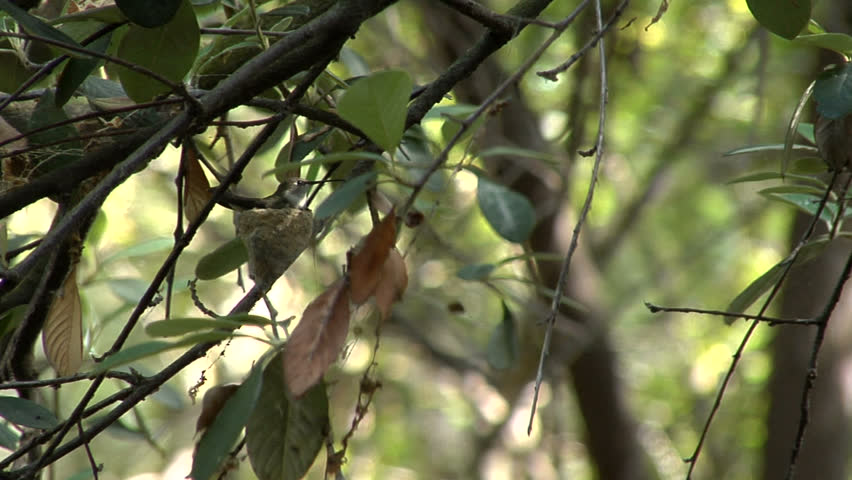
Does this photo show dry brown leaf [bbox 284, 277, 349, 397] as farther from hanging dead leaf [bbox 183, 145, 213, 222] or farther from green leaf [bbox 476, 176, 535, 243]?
green leaf [bbox 476, 176, 535, 243]

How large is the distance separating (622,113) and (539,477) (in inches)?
49.1

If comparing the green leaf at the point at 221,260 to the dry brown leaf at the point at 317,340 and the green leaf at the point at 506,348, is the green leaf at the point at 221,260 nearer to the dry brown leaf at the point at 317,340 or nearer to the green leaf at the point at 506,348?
the dry brown leaf at the point at 317,340

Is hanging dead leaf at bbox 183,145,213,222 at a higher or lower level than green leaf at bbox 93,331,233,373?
higher

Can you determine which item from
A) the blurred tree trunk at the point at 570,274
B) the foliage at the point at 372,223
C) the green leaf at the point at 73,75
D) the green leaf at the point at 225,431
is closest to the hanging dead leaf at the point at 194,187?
the foliage at the point at 372,223

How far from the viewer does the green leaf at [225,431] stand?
0.41 meters

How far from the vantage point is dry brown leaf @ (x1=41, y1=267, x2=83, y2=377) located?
608 millimetres

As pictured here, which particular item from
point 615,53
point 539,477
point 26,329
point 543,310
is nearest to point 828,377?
point 543,310

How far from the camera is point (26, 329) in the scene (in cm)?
67

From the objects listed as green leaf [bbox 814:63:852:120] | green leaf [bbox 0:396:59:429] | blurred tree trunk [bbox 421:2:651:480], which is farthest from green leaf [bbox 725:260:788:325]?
blurred tree trunk [bbox 421:2:651:480]

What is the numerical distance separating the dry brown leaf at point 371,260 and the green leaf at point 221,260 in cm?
23

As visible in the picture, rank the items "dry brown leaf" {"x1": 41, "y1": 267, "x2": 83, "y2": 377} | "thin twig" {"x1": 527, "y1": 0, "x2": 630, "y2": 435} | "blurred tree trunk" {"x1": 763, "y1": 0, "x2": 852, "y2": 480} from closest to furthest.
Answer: "thin twig" {"x1": 527, "y1": 0, "x2": 630, "y2": 435} < "dry brown leaf" {"x1": 41, "y1": 267, "x2": 83, "y2": 377} < "blurred tree trunk" {"x1": 763, "y1": 0, "x2": 852, "y2": 480}

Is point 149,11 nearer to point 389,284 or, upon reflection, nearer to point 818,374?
point 389,284

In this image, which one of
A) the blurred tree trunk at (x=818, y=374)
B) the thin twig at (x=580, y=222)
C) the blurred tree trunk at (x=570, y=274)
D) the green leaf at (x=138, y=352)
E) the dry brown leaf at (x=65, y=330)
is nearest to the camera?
the green leaf at (x=138, y=352)

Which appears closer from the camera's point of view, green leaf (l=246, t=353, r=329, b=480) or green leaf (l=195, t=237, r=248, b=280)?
green leaf (l=246, t=353, r=329, b=480)
